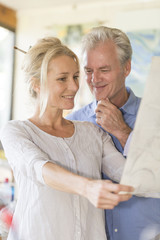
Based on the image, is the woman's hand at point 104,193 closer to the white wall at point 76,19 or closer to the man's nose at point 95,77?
the man's nose at point 95,77

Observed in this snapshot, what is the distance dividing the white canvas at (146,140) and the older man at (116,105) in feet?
1.62

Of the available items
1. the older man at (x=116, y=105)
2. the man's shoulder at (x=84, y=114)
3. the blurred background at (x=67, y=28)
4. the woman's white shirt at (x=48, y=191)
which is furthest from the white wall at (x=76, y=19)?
the woman's white shirt at (x=48, y=191)

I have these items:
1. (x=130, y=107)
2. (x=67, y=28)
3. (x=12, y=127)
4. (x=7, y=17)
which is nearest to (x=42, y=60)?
(x=12, y=127)

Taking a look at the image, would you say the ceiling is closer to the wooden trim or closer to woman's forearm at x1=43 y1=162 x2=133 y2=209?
the wooden trim

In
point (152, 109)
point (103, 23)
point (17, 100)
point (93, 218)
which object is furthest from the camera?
point (17, 100)

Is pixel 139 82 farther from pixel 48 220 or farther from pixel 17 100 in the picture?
pixel 48 220

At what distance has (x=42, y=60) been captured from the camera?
1139 mm

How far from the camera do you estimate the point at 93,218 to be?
1127mm

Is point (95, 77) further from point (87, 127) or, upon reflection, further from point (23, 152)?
point (23, 152)

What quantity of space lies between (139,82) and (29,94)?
187 centimetres

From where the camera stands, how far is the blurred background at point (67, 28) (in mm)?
2904

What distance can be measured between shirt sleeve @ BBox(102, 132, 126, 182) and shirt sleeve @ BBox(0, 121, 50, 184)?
0.30 metres

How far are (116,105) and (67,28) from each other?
1.91m

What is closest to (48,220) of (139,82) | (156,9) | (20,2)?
(139,82)
